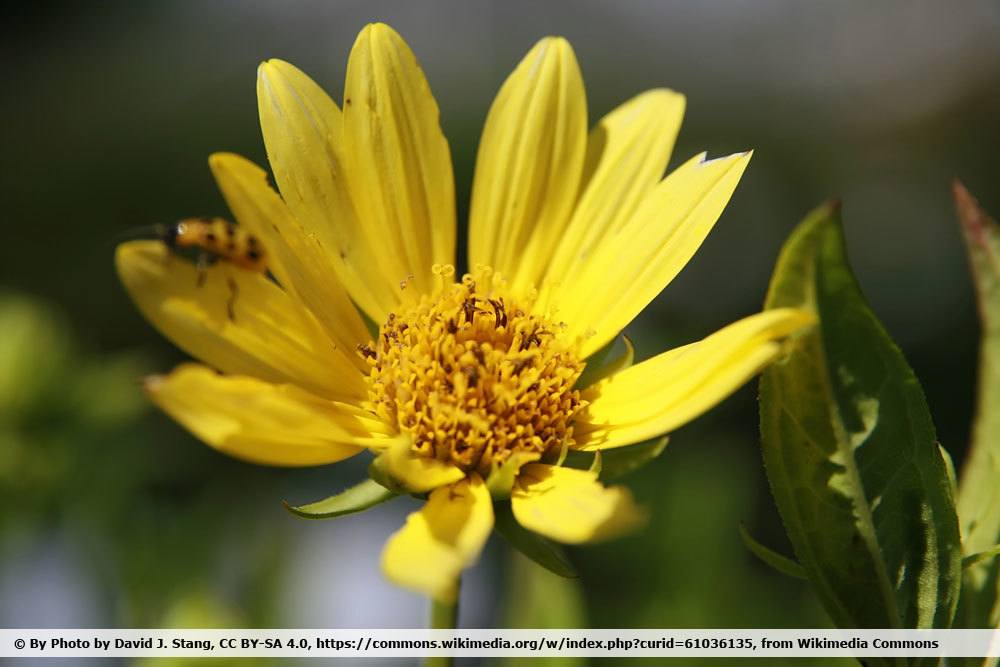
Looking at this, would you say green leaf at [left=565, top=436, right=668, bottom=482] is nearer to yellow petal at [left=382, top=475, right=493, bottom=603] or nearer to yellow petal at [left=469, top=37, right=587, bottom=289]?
yellow petal at [left=382, top=475, right=493, bottom=603]

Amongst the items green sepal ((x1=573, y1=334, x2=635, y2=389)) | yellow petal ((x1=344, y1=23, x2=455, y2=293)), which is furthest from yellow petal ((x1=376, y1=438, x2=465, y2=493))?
yellow petal ((x1=344, y1=23, x2=455, y2=293))

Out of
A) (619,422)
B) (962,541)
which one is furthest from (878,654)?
(619,422)

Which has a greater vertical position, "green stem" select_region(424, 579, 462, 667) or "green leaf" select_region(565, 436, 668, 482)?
"green leaf" select_region(565, 436, 668, 482)

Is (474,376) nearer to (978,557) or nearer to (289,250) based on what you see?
(289,250)

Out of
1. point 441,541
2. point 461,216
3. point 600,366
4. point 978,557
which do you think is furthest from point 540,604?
point 461,216

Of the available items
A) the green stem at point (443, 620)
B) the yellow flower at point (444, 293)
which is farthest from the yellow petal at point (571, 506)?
the green stem at point (443, 620)
